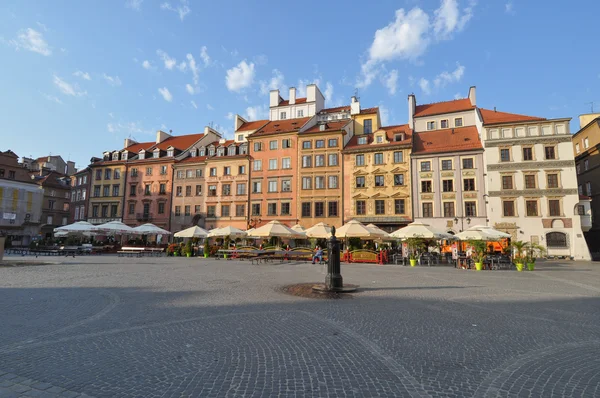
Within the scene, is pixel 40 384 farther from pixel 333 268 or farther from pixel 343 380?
pixel 333 268

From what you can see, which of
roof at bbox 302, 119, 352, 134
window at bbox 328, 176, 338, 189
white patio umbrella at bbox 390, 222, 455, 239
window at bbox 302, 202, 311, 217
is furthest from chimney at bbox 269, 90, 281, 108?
white patio umbrella at bbox 390, 222, 455, 239

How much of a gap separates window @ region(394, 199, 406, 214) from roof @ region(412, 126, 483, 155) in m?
5.35

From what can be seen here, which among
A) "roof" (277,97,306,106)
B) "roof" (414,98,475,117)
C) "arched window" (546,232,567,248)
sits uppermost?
"roof" (277,97,306,106)

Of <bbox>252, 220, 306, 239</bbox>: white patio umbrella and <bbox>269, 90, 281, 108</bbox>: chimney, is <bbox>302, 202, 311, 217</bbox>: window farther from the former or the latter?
<bbox>269, 90, 281, 108</bbox>: chimney

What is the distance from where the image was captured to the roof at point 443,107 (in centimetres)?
4078

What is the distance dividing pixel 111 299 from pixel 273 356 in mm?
6228

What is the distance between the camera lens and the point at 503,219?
111 ft

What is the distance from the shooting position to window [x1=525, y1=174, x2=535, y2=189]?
33.6m

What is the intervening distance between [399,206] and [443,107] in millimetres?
14867

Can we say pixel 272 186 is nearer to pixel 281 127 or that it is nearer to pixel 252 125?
pixel 281 127

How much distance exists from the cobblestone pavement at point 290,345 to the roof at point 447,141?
2796 cm

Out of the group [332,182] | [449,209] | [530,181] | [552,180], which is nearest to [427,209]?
[449,209]

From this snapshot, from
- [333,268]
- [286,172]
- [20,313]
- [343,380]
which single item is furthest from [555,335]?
[286,172]

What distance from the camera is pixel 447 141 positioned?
37750mm
